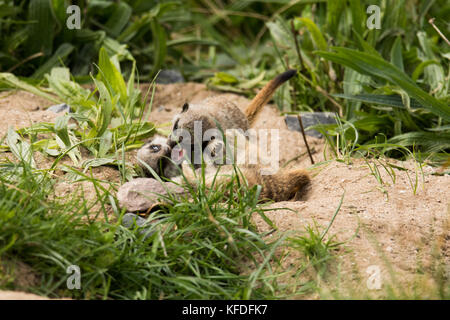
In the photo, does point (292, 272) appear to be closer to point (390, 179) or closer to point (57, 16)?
point (390, 179)

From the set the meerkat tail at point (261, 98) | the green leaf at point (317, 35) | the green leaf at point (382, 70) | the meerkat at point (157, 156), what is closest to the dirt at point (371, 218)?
the meerkat at point (157, 156)

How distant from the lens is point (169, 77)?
4.81m

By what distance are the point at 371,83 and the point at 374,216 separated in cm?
150

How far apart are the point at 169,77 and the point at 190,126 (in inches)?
70.0

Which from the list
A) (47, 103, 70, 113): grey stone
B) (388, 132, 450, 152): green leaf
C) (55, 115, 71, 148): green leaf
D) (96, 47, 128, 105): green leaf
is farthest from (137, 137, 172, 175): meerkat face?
(388, 132, 450, 152): green leaf

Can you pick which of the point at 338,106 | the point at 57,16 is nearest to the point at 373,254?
the point at 338,106

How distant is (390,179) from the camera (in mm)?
2982

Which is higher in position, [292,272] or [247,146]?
[247,146]

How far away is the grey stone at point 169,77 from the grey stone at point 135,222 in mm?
2477

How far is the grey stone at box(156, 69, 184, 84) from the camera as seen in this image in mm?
4781

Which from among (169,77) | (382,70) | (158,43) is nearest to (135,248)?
(382,70)

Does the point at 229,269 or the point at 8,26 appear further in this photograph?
the point at 8,26
